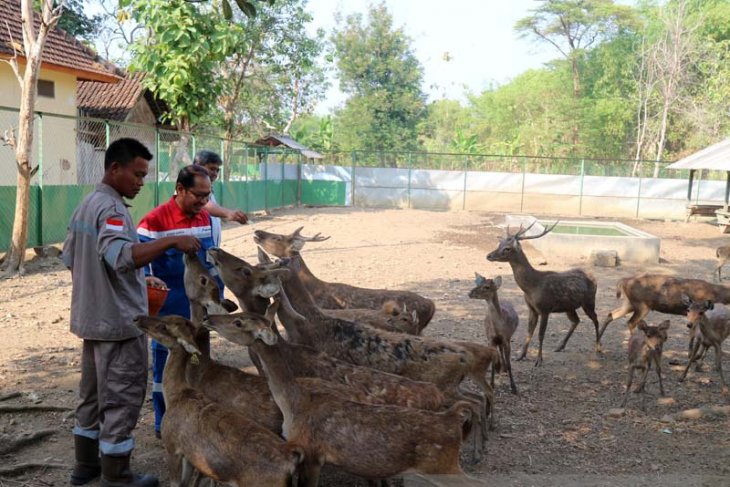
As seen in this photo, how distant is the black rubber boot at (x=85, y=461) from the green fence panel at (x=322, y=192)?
26.2m

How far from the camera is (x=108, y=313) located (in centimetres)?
406

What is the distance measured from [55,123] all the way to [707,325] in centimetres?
1607

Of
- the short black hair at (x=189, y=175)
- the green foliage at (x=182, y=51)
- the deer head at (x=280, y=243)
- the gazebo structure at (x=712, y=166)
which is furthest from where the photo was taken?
the gazebo structure at (x=712, y=166)

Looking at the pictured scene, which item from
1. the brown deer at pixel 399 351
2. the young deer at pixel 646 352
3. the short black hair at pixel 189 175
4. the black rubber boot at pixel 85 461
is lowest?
the black rubber boot at pixel 85 461

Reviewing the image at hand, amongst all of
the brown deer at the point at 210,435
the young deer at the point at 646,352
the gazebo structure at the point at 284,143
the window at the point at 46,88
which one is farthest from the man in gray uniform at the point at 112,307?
the gazebo structure at the point at 284,143

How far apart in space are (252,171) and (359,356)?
20.2 metres

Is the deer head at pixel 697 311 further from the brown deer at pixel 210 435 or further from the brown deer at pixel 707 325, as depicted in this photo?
the brown deer at pixel 210 435

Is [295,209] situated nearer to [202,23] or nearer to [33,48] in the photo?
[202,23]

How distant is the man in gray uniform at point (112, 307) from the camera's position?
160 inches

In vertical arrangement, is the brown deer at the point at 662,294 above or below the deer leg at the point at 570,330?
above

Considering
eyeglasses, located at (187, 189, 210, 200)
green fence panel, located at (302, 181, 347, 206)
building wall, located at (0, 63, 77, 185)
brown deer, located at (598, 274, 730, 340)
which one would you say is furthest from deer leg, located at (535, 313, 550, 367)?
green fence panel, located at (302, 181, 347, 206)

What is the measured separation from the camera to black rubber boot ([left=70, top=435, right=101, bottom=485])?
441cm

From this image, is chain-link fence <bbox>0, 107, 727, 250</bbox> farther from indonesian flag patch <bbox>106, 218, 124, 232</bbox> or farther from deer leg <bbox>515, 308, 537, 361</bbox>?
indonesian flag patch <bbox>106, 218, 124, 232</bbox>

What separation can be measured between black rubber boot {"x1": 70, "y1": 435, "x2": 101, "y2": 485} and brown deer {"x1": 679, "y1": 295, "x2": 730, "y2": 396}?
575cm
